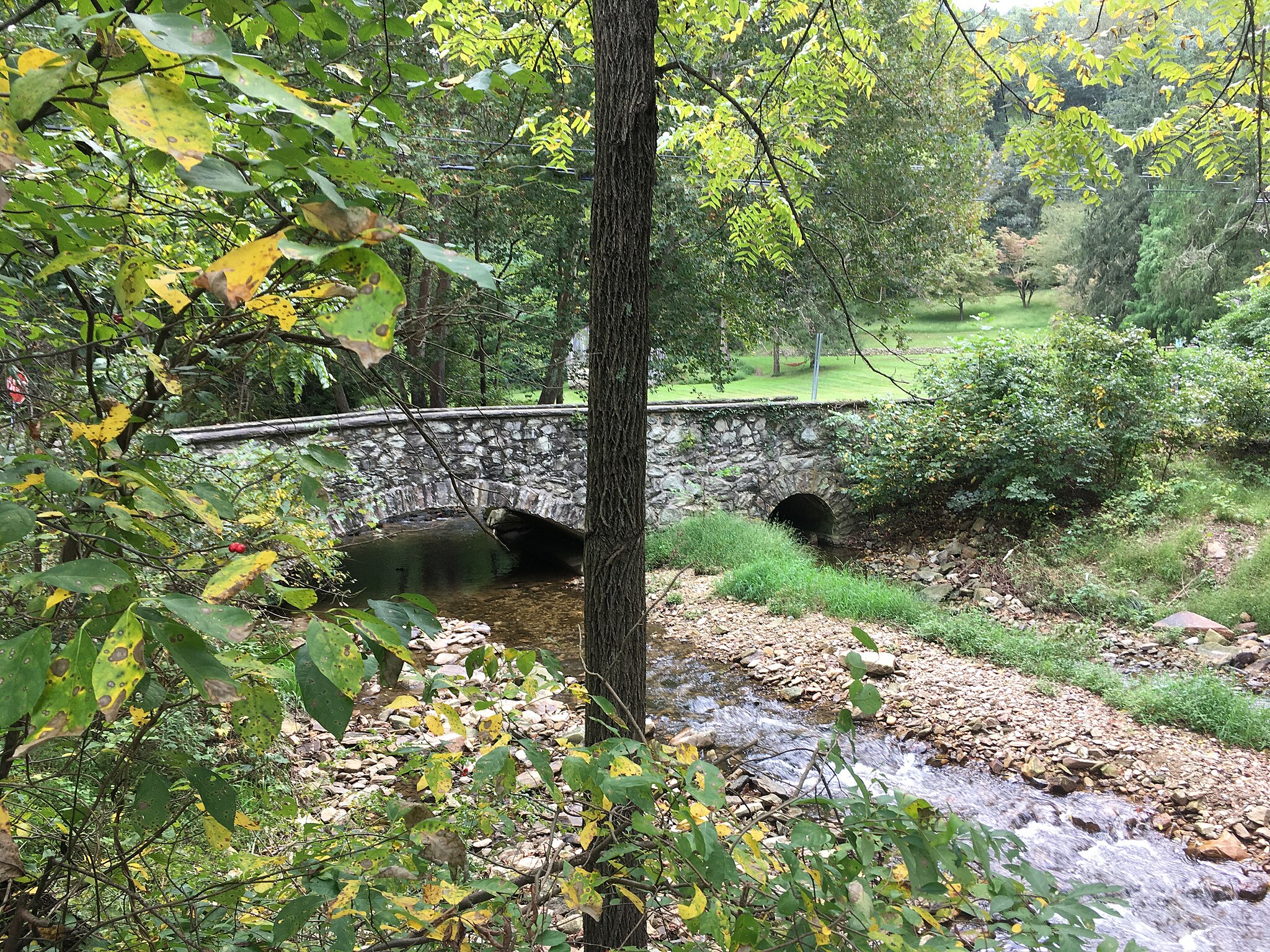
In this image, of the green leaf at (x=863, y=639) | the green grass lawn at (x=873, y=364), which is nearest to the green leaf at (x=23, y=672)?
the green leaf at (x=863, y=639)

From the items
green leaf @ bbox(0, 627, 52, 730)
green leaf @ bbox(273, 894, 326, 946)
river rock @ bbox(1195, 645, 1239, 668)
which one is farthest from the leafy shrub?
green leaf @ bbox(0, 627, 52, 730)

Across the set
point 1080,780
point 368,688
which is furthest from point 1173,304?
point 368,688

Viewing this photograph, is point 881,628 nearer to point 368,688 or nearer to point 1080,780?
point 1080,780

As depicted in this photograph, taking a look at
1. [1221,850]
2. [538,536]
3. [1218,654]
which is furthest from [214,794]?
[538,536]

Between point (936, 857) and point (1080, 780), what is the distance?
4556 millimetres

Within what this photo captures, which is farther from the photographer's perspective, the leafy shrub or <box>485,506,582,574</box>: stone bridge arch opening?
<box>485,506,582,574</box>: stone bridge arch opening

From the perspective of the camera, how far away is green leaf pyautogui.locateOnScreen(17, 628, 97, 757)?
62 cm

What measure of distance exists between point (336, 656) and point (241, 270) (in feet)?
1.18

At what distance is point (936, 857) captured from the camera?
1.10 meters

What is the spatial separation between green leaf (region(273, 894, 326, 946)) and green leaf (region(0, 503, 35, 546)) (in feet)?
2.05

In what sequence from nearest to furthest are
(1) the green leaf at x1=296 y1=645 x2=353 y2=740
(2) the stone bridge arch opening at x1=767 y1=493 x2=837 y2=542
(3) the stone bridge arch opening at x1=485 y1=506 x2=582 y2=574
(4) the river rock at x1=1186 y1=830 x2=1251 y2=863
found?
(1) the green leaf at x1=296 y1=645 x2=353 y2=740
(4) the river rock at x1=1186 y1=830 x2=1251 y2=863
(3) the stone bridge arch opening at x1=485 y1=506 x2=582 y2=574
(2) the stone bridge arch opening at x1=767 y1=493 x2=837 y2=542

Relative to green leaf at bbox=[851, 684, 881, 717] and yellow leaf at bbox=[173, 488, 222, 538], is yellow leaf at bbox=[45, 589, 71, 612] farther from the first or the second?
green leaf at bbox=[851, 684, 881, 717]

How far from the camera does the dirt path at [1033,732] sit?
14.4 feet

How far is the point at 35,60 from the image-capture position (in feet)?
2.02
